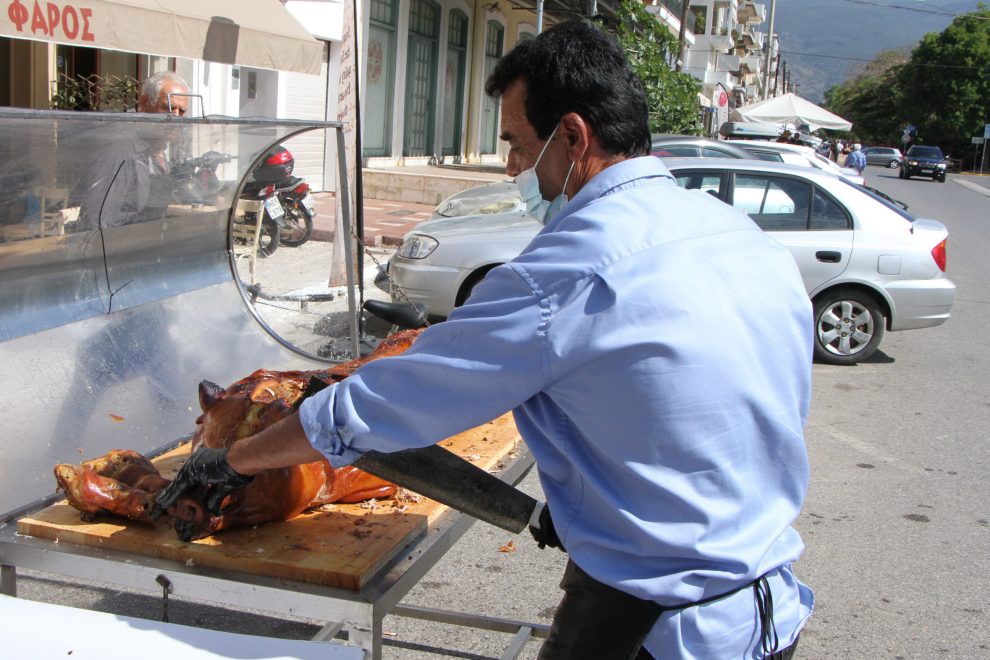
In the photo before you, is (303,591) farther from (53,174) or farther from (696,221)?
(53,174)

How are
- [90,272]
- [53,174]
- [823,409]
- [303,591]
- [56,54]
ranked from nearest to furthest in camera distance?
[303,591] < [53,174] < [90,272] < [823,409] < [56,54]

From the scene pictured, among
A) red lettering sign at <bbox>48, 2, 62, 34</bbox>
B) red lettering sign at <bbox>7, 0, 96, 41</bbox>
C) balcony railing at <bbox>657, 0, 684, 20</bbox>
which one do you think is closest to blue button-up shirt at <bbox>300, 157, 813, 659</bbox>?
red lettering sign at <bbox>7, 0, 96, 41</bbox>

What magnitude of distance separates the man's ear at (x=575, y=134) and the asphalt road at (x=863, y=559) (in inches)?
101

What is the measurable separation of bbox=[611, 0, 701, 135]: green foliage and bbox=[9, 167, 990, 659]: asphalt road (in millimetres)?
12880

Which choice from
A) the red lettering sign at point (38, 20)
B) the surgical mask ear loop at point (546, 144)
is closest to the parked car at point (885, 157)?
the red lettering sign at point (38, 20)

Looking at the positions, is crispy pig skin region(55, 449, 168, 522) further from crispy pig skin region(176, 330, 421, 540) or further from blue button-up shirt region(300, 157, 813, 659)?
blue button-up shirt region(300, 157, 813, 659)

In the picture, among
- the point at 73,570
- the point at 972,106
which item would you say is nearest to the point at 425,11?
the point at 73,570

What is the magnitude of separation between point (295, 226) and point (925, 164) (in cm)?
4129

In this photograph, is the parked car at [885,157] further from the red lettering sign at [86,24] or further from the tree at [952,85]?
the red lettering sign at [86,24]

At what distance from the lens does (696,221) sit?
65.3 inches

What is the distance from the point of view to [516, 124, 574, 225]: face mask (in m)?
1.81

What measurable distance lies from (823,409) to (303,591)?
5799 millimetres

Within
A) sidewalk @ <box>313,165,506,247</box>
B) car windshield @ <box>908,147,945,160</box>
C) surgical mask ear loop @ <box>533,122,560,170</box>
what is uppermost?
car windshield @ <box>908,147,945,160</box>

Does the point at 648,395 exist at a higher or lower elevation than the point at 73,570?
higher
